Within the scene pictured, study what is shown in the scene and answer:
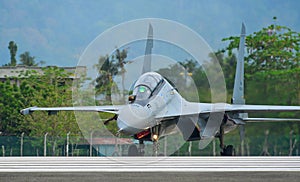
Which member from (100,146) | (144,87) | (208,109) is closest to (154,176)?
(144,87)

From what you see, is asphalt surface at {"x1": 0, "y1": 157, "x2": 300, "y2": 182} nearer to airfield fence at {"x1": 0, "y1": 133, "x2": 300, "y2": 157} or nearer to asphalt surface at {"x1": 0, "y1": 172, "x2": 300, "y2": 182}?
asphalt surface at {"x1": 0, "y1": 172, "x2": 300, "y2": 182}

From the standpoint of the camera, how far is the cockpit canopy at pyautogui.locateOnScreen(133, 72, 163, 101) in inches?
804

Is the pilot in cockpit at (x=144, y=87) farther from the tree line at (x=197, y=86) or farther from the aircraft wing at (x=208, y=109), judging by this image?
the tree line at (x=197, y=86)

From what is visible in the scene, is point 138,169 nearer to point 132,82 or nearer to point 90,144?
point 132,82

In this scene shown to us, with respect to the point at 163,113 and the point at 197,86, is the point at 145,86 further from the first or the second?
the point at 197,86

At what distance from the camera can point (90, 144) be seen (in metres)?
29.4

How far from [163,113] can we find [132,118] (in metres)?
2.04

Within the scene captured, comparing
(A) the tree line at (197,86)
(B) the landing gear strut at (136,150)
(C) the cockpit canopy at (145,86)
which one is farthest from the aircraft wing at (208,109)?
(A) the tree line at (197,86)

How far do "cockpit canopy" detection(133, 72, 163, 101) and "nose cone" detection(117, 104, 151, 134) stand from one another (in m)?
0.56

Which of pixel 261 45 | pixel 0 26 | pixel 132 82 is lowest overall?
pixel 132 82

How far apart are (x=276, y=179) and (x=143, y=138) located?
13.1m

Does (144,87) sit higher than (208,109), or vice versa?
(144,87)

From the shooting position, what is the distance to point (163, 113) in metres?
21.4

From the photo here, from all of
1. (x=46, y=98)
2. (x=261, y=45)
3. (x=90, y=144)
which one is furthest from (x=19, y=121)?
(x=261, y=45)
